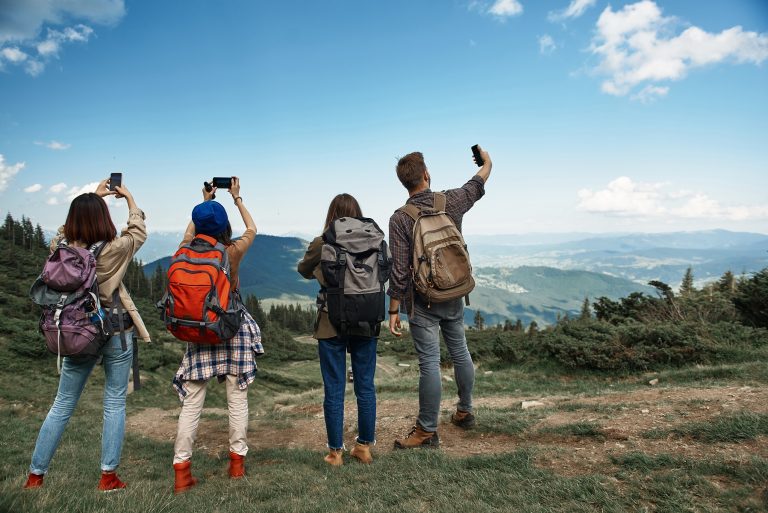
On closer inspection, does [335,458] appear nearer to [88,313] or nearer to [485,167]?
[88,313]

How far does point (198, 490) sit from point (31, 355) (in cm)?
2019

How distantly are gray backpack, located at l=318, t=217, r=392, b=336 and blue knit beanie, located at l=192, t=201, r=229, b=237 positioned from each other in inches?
41.5

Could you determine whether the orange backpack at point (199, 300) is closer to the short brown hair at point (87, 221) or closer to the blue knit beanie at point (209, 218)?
the blue knit beanie at point (209, 218)

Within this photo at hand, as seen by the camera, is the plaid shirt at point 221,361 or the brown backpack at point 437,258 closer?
the plaid shirt at point 221,361

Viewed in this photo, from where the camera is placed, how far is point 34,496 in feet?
10.5

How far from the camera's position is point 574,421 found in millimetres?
5680

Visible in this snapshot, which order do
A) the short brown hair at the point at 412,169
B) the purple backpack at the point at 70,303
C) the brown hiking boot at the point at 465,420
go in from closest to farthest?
the purple backpack at the point at 70,303 < the short brown hair at the point at 412,169 < the brown hiking boot at the point at 465,420

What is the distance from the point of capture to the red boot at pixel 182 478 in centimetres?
426

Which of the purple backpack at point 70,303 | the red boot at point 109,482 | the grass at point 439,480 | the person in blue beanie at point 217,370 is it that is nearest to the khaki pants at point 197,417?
the person in blue beanie at point 217,370

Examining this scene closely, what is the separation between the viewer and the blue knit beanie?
13.9 ft

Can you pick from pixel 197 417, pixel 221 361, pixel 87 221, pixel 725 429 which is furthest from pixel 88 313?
pixel 725 429

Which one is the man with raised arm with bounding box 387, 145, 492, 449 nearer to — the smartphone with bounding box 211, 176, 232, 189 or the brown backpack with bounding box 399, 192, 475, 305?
the brown backpack with bounding box 399, 192, 475, 305

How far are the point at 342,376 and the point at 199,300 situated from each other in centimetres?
174

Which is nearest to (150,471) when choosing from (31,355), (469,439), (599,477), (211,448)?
(211,448)
